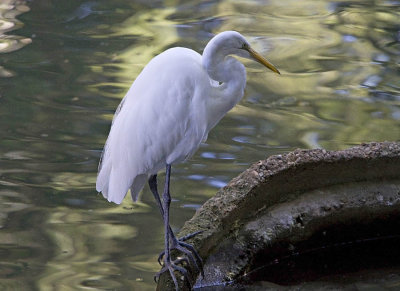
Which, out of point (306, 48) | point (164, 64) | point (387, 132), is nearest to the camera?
point (164, 64)

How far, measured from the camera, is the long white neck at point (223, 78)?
10.8 feet

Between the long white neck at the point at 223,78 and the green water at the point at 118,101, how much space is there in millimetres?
828

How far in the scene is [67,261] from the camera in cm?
374

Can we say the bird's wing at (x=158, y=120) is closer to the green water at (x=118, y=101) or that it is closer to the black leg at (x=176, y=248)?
the black leg at (x=176, y=248)

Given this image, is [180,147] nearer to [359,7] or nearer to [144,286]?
[144,286]

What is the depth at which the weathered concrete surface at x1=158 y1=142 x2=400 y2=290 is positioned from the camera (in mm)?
3309

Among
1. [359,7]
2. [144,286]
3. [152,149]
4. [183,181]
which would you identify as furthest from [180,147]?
[359,7]

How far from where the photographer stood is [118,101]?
18.9ft

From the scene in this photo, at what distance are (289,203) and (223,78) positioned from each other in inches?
24.7

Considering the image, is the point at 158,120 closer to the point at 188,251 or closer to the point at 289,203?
the point at 188,251

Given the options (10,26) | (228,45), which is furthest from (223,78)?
(10,26)

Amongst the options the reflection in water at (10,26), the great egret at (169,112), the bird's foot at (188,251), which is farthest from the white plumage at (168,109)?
the reflection in water at (10,26)

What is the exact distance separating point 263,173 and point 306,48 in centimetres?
389

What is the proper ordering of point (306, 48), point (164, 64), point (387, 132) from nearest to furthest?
point (164, 64) < point (387, 132) < point (306, 48)
